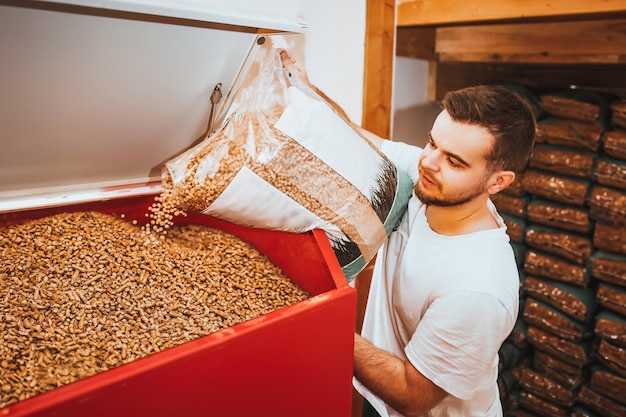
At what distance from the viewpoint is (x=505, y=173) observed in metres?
1.14

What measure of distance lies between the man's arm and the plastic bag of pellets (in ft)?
0.82

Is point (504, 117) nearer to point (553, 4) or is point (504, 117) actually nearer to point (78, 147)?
point (553, 4)

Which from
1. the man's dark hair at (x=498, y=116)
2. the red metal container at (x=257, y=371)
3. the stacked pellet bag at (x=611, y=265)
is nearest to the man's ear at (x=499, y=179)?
the man's dark hair at (x=498, y=116)

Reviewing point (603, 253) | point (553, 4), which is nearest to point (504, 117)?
point (553, 4)

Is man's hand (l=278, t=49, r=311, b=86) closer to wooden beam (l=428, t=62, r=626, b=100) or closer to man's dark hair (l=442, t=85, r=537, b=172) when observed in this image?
man's dark hair (l=442, t=85, r=537, b=172)

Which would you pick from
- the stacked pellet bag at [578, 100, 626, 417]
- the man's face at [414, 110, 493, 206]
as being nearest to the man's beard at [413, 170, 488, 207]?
the man's face at [414, 110, 493, 206]

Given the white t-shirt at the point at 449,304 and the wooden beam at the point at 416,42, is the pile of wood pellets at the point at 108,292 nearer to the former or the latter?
the white t-shirt at the point at 449,304

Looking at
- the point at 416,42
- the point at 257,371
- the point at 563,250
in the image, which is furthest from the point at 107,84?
the point at 563,250

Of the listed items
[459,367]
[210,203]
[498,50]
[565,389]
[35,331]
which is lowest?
[565,389]

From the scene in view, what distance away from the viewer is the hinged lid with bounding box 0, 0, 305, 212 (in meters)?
0.97

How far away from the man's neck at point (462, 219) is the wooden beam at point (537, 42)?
1.22m

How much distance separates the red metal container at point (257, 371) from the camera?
2.25 ft

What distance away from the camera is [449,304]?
43.6 inches

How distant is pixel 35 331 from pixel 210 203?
424mm
